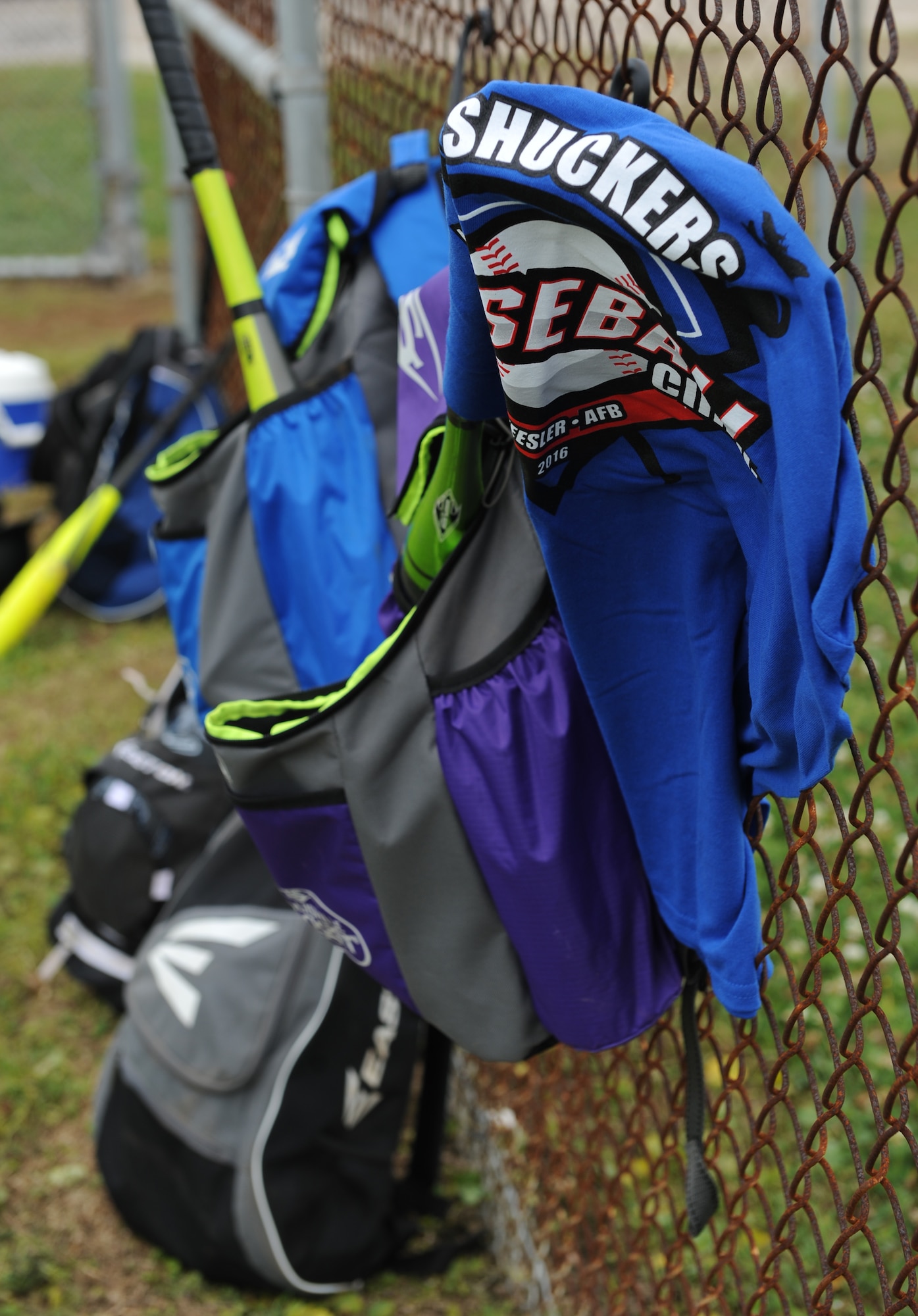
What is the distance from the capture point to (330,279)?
5.11 feet

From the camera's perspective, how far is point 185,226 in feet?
13.9

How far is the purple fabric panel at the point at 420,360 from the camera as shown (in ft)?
4.04

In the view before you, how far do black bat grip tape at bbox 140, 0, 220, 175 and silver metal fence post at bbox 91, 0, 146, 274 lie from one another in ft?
18.9

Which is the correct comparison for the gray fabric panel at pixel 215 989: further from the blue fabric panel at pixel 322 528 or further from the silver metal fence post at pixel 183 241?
the silver metal fence post at pixel 183 241

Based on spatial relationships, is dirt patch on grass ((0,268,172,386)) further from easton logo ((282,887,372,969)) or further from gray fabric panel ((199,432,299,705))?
easton logo ((282,887,372,969))

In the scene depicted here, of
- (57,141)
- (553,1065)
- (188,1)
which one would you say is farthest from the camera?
(57,141)

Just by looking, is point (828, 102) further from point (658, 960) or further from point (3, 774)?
point (658, 960)

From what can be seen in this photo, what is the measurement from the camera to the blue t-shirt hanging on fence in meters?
0.68

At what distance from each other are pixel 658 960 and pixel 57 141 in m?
8.91

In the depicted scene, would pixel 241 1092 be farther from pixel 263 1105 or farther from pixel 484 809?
pixel 484 809

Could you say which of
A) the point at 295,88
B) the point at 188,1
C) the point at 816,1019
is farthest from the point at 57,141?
the point at 816,1019

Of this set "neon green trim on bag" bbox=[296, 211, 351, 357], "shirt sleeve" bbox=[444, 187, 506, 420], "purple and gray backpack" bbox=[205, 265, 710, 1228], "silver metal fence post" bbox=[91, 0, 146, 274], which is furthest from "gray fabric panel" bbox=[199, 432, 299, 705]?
"silver metal fence post" bbox=[91, 0, 146, 274]

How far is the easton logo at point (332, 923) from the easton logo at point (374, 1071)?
0.60m

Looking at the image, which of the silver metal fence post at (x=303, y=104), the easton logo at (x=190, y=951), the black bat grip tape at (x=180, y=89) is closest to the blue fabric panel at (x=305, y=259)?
the black bat grip tape at (x=180, y=89)
